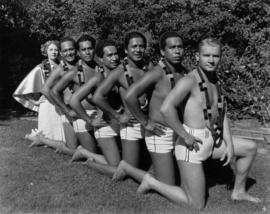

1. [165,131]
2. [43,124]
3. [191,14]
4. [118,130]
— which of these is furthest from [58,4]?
[165,131]

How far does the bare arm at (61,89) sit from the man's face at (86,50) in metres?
0.37

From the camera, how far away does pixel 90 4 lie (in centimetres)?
1120

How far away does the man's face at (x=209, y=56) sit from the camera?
15.5ft

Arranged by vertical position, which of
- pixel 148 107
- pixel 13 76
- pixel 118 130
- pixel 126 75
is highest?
pixel 126 75

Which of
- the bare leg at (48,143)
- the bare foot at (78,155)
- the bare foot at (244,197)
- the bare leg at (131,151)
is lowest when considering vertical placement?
the bare leg at (48,143)

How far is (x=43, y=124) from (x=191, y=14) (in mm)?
5275

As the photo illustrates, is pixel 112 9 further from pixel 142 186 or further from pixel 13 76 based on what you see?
pixel 142 186

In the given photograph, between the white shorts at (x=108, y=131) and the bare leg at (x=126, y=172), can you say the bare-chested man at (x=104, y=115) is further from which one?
the bare leg at (x=126, y=172)

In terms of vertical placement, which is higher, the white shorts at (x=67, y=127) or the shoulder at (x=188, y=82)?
the shoulder at (x=188, y=82)

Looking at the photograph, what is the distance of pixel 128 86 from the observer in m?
5.70

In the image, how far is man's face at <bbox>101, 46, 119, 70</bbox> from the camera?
20.1 ft

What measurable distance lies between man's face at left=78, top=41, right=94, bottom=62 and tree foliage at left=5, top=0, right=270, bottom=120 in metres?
4.13

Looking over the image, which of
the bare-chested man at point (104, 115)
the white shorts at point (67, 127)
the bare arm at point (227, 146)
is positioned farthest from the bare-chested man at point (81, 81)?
the bare arm at point (227, 146)

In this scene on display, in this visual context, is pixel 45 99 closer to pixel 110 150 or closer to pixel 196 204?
pixel 110 150
